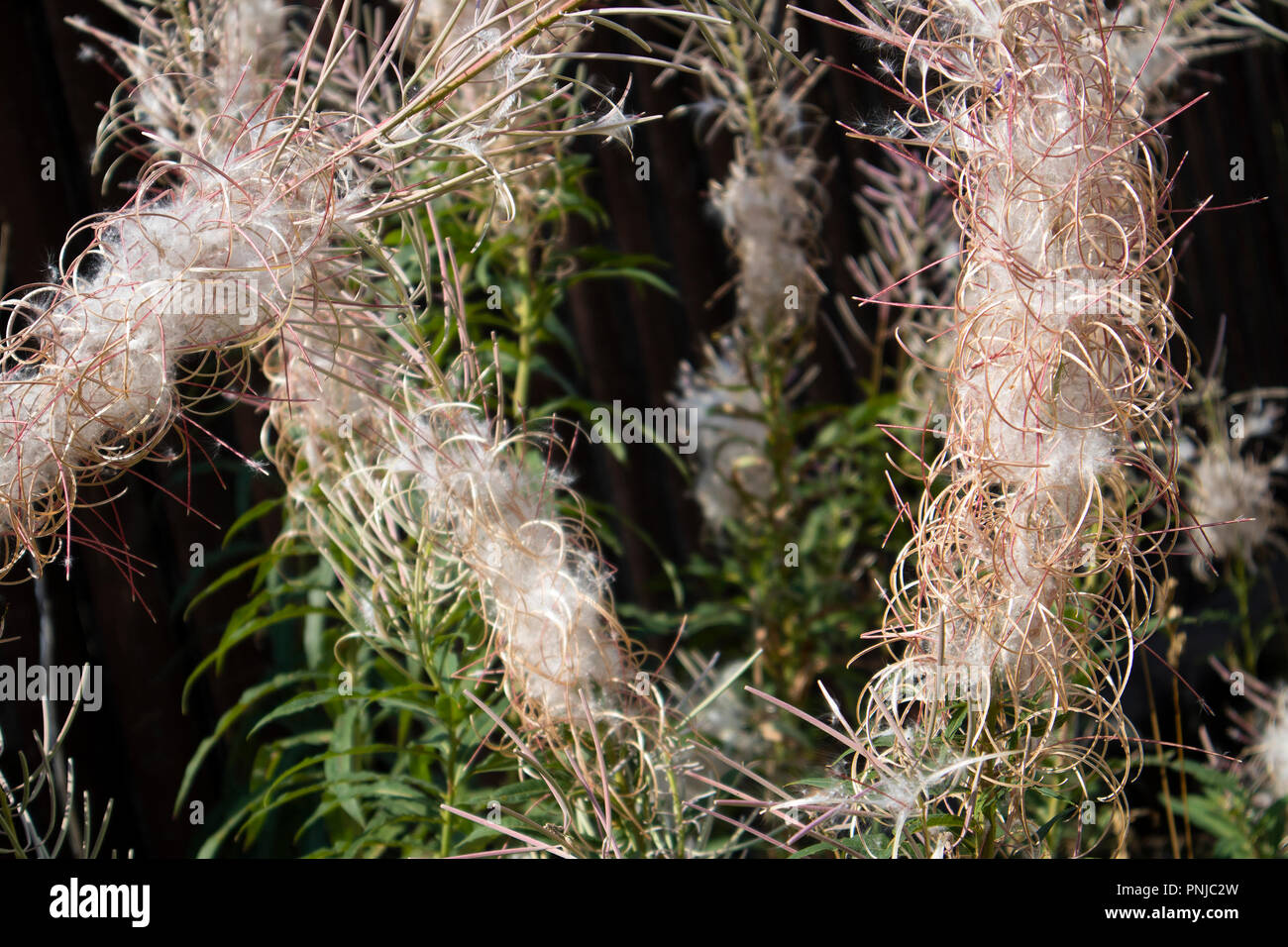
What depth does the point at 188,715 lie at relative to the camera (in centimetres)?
166

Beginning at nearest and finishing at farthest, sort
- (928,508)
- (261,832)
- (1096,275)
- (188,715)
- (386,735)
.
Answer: (1096,275) < (928,508) < (261,832) < (188,715) < (386,735)

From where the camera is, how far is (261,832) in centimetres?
134

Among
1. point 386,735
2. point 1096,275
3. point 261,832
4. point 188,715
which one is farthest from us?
point 386,735

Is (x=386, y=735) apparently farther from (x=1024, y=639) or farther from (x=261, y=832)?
(x=1024, y=639)

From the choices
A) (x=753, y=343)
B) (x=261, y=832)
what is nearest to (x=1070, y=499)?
(x=753, y=343)

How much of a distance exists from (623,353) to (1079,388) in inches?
68.3

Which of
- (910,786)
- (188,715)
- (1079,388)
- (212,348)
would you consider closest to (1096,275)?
(1079,388)

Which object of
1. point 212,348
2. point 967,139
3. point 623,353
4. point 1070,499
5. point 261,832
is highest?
point 623,353

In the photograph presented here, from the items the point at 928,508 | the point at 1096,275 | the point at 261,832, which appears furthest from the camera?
the point at 261,832

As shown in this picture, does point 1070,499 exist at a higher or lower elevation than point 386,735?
higher

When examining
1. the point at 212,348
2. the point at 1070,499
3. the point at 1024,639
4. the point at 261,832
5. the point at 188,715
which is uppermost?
the point at 212,348
